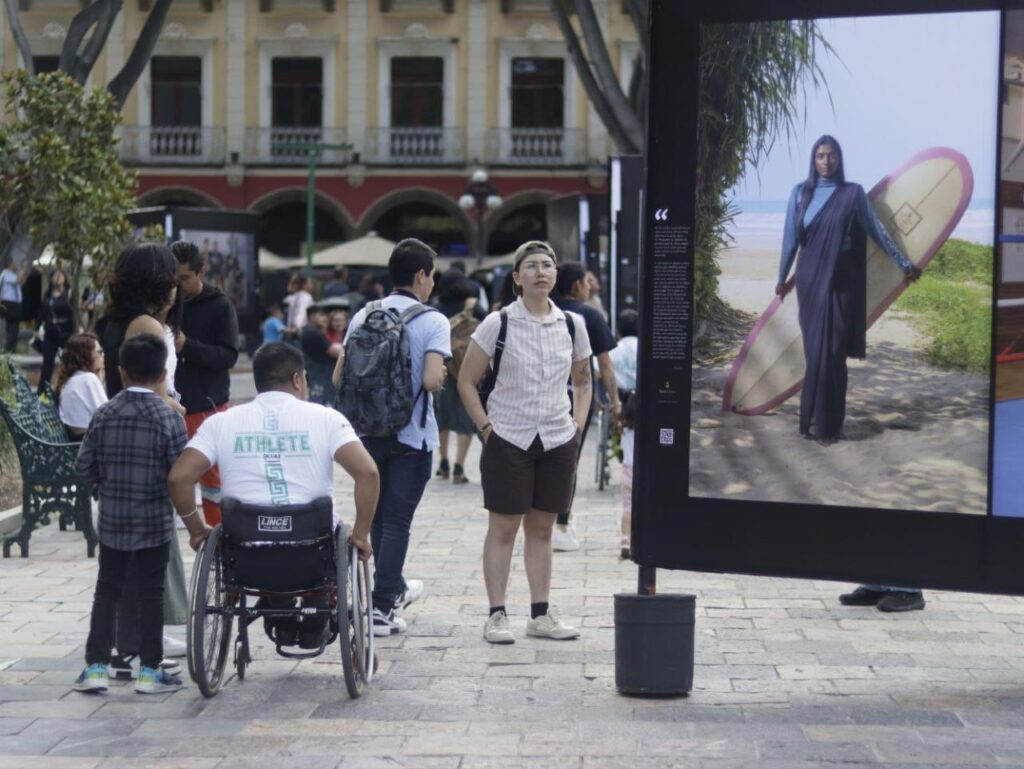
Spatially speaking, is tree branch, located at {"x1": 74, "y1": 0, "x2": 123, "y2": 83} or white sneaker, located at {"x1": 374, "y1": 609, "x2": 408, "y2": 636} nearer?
white sneaker, located at {"x1": 374, "y1": 609, "x2": 408, "y2": 636}

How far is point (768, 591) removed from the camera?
9547 mm

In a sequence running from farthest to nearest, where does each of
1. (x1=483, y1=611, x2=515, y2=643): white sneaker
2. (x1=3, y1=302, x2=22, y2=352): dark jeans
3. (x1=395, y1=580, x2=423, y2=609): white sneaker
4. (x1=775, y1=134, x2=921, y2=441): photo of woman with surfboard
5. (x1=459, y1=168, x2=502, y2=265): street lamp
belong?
(x1=459, y1=168, x2=502, y2=265): street lamp, (x1=3, y1=302, x2=22, y2=352): dark jeans, (x1=395, y1=580, x2=423, y2=609): white sneaker, (x1=483, y1=611, x2=515, y2=643): white sneaker, (x1=775, y1=134, x2=921, y2=441): photo of woman with surfboard

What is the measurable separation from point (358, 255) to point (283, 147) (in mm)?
7445

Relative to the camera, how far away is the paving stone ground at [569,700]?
6148 mm

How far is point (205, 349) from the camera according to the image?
9516 mm

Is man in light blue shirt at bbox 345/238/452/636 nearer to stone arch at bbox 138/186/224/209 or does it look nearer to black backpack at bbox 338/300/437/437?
black backpack at bbox 338/300/437/437

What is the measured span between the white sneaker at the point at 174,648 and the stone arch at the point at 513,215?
122 ft

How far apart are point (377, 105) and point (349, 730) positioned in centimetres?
3987

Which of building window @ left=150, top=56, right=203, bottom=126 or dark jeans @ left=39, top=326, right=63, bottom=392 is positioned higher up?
building window @ left=150, top=56, right=203, bottom=126

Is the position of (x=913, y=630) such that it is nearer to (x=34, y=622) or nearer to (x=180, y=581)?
(x=180, y=581)

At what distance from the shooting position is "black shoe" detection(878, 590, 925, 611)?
893 centimetres

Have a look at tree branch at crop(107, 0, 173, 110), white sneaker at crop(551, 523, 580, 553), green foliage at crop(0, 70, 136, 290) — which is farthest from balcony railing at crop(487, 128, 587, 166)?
white sneaker at crop(551, 523, 580, 553)

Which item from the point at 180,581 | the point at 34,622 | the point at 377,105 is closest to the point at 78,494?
the point at 34,622

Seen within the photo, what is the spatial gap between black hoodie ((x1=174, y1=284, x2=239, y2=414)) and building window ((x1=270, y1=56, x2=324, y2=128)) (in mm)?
36571
